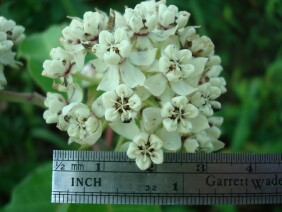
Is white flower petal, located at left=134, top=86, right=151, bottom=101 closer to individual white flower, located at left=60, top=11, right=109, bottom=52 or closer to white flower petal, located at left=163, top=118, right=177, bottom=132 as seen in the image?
white flower petal, located at left=163, top=118, right=177, bottom=132

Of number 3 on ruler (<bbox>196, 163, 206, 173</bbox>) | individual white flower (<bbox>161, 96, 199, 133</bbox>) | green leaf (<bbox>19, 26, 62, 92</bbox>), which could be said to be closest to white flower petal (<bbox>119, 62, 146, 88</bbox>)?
individual white flower (<bbox>161, 96, 199, 133</bbox>)

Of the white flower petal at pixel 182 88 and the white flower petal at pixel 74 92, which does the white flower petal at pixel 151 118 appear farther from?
the white flower petal at pixel 74 92

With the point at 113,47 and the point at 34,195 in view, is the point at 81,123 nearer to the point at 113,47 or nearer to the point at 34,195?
the point at 113,47

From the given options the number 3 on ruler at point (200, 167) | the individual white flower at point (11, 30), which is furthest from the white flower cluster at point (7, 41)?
the number 3 on ruler at point (200, 167)

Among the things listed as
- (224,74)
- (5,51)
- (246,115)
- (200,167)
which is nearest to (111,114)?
(200,167)

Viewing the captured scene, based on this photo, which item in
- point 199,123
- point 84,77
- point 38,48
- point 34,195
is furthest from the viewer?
point 38,48

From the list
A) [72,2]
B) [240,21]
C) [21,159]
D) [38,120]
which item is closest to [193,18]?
[240,21]
